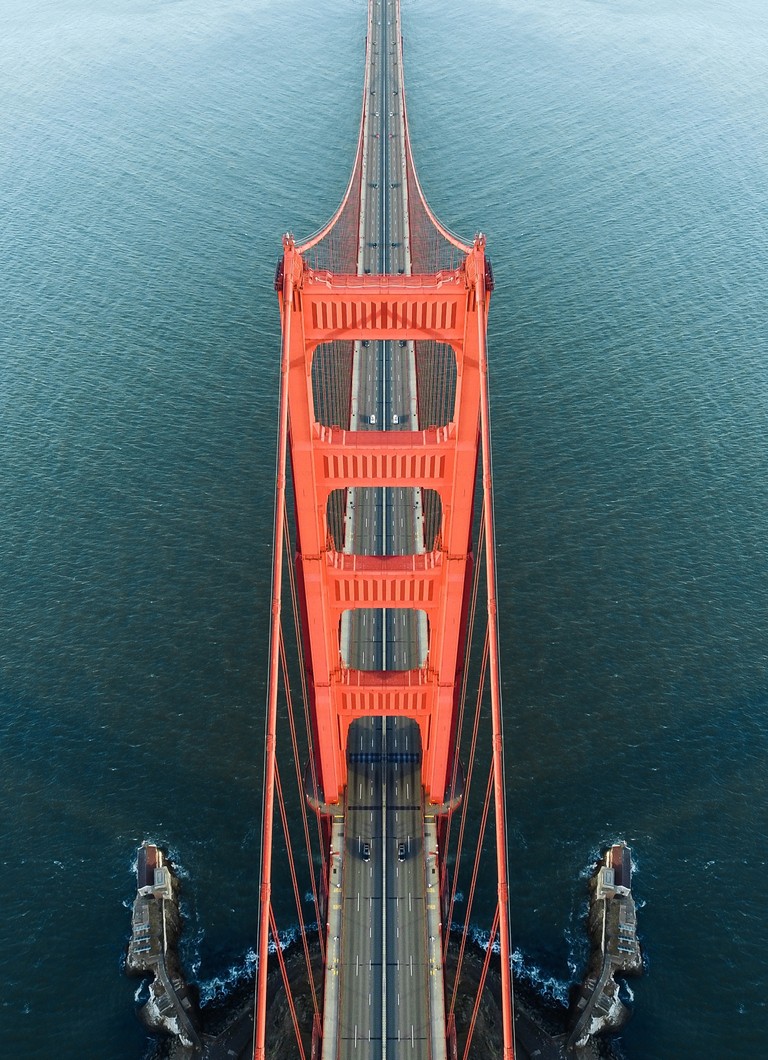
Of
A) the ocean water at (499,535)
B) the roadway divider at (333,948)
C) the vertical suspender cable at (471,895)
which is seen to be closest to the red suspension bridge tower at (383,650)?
the roadway divider at (333,948)

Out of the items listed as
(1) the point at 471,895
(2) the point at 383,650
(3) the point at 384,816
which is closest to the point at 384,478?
(2) the point at 383,650

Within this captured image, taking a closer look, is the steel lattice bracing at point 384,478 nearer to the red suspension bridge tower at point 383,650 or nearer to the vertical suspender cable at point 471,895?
the red suspension bridge tower at point 383,650

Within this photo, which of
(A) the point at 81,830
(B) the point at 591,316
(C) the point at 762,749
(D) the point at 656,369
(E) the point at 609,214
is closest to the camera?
(A) the point at 81,830

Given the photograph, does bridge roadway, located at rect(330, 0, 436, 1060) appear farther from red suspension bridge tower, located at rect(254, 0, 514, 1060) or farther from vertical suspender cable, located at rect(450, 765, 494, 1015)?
vertical suspender cable, located at rect(450, 765, 494, 1015)

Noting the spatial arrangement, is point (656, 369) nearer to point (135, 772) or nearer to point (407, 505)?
point (407, 505)

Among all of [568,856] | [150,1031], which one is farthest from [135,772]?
[568,856]
